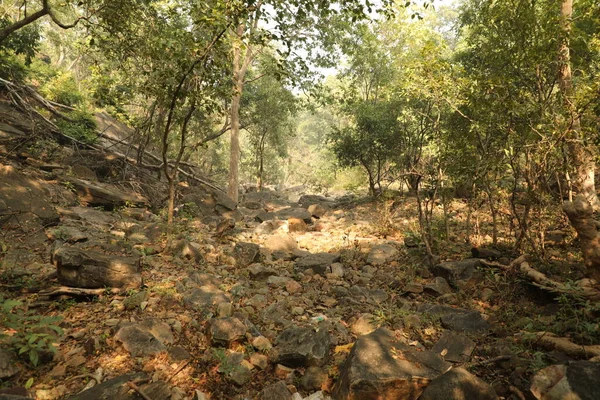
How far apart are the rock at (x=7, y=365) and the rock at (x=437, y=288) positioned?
5443 mm

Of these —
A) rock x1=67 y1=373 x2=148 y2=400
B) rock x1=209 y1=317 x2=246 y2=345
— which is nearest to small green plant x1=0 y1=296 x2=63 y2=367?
rock x1=67 y1=373 x2=148 y2=400

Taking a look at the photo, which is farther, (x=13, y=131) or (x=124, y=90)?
(x=124, y=90)

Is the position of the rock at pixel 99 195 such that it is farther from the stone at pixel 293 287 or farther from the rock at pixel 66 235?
the stone at pixel 293 287

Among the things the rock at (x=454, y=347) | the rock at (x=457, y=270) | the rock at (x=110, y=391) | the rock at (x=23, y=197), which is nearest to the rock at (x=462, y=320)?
the rock at (x=454, y=347)

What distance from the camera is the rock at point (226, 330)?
368 cm

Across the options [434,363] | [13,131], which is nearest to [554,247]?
[434,363]

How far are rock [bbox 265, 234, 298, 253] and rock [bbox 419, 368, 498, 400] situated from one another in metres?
5.36

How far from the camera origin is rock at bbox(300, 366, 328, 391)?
319 cm

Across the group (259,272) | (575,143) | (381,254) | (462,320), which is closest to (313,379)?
(462,320)

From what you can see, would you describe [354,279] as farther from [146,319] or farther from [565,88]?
[565,88]

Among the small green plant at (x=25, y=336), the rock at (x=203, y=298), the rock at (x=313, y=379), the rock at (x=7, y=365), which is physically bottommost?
the rock at (x=313, y=379)

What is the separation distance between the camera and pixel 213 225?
9664 mm

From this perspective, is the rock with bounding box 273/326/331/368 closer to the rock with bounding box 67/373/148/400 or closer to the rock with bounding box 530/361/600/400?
the rock with bounding box 67/373/148/400

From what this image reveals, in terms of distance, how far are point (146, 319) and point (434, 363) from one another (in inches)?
128
